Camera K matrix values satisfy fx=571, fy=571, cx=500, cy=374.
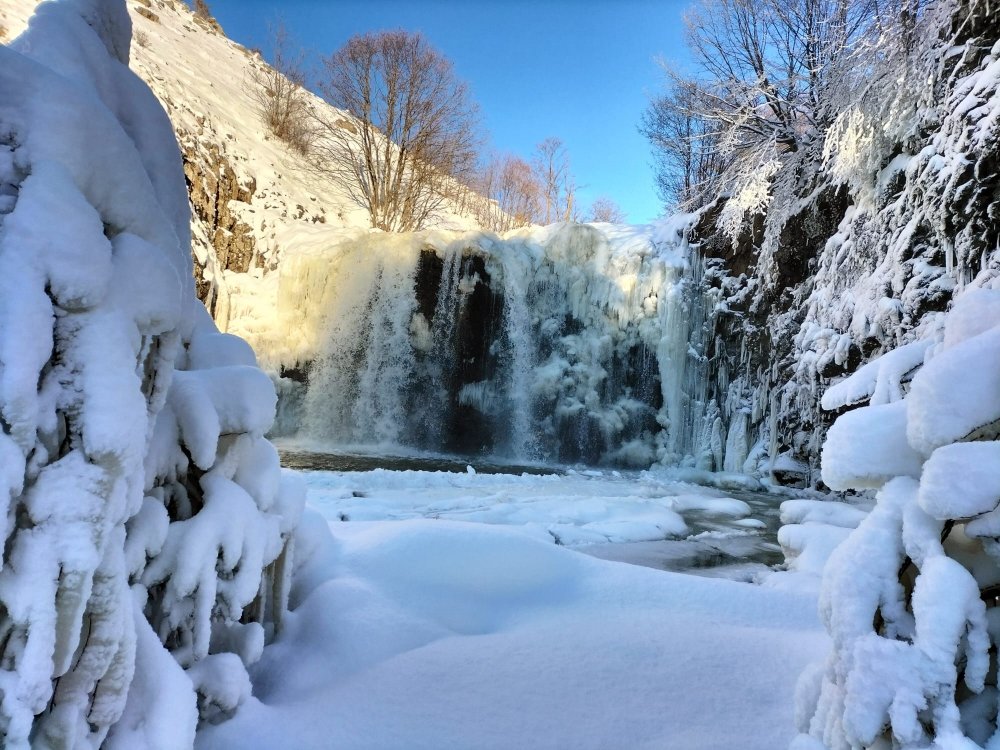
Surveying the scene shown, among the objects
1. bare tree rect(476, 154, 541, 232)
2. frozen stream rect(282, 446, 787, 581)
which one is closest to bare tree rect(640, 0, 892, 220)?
frozen stream rect(282, 446, 787, 581)

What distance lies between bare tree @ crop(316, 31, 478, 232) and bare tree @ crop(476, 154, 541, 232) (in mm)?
6142

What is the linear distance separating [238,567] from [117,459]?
2.21ft

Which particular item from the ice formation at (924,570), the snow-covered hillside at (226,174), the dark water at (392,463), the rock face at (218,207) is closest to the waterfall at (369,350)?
the dark water at (392,463)

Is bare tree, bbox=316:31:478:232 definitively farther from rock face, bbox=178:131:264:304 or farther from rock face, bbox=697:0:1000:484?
rock face, bbox=697:0:1000:484

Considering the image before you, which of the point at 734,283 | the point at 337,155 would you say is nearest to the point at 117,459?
the point at 734,283

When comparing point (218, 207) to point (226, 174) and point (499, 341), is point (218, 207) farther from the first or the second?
point (499, 341)

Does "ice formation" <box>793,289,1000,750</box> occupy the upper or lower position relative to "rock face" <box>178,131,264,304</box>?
lower

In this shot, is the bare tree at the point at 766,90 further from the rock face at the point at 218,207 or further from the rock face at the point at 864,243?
the rock face at the point at 218,207

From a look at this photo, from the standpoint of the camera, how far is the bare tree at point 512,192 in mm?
25359

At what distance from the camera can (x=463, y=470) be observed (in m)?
Answer: 9.84

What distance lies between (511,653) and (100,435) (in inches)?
55.6

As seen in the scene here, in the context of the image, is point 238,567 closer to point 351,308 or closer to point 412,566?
point 412,566

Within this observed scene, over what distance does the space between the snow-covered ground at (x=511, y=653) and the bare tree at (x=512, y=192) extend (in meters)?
23.6

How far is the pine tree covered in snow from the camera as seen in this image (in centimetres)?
104
